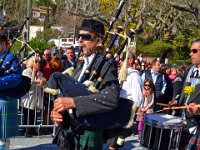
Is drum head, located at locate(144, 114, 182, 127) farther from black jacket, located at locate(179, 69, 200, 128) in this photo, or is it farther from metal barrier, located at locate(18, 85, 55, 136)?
metal barrier, located at locate(18, 85, 55, 136)

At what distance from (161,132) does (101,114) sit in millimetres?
1709

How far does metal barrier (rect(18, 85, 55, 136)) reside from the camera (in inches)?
265

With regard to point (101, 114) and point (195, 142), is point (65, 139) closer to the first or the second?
point (101, 114)

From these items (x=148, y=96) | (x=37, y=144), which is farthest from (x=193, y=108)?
(x=148, y=96)

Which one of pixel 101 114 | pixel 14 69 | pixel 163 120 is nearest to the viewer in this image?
pixel 101 114

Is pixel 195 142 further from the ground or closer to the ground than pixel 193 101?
closer to the ground

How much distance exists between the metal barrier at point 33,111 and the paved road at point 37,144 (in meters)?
0.19

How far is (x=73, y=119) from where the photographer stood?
2.82 meters

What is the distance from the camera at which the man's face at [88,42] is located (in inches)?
115

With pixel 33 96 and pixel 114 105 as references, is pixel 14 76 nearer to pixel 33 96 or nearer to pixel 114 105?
pixel 114 105

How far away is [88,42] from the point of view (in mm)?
2920

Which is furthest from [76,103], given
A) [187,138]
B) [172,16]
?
[172,16]

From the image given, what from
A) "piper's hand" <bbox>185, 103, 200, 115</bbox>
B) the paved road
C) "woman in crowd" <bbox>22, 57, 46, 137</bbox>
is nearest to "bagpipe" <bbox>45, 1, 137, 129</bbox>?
"piper's hand" <bbox>185, 103, 200, 115</bbox>

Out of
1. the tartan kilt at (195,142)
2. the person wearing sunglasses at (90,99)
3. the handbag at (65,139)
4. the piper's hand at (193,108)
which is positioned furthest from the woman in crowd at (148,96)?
the handbag at (65,139)
